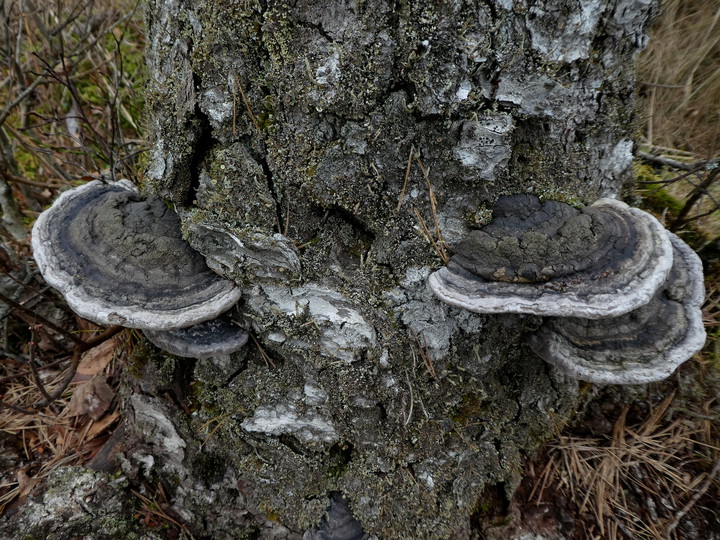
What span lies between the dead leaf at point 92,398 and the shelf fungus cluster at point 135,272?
4.52ft

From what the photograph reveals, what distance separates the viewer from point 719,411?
250cm

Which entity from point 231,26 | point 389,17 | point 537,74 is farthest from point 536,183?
point 231,26

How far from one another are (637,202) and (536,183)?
904 millimetres

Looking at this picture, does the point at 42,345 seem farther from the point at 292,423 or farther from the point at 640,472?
the point at 640,472

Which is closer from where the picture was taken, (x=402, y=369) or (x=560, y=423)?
(x=402, y=369)

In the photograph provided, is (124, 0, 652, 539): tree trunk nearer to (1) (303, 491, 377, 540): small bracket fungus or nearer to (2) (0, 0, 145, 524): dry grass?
(1) (303, 491, 377, 540): small bracket fungus

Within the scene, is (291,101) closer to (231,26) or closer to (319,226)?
(231,26)

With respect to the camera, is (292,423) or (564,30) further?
(292,423)

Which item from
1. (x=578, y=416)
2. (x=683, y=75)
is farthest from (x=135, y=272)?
(x=683, y=75)

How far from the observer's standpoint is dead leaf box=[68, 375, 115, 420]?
3016mm

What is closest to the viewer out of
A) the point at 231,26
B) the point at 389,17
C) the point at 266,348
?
the point at 389,17

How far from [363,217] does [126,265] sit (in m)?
1.06

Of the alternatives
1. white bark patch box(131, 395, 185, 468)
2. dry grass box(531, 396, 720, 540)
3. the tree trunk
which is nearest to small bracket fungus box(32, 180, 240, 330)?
the tree trunk

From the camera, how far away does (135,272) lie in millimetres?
1883
